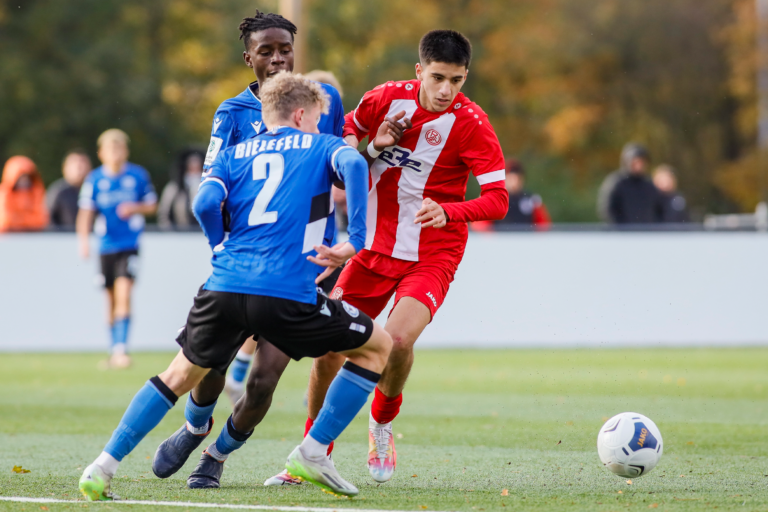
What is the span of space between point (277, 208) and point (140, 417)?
1.14 meters

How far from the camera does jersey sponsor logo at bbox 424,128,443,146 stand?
5953 millimetres

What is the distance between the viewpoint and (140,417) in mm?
4844

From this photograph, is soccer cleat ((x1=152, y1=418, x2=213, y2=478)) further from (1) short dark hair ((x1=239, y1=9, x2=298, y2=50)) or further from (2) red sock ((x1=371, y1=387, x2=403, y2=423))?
(1) short dark hair ((x1=239, y1=9, x2=298, y2=50))

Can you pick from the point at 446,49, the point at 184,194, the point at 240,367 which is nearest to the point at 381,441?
the point at 446,49

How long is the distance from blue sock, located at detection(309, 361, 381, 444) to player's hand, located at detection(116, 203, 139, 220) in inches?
317

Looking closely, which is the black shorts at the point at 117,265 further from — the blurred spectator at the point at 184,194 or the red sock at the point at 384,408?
the red sock at the point at 384,408

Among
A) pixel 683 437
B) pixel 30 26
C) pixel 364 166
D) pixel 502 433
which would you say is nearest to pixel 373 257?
pixel 364 166

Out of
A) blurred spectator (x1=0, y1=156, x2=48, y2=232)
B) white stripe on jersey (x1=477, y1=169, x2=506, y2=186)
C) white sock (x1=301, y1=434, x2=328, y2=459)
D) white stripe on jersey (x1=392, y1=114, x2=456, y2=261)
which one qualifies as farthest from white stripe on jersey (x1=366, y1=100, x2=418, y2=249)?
blurred spectator (x1=0, y1=156, x2=48, y2=232)

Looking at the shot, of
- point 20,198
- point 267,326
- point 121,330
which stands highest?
point 267,326

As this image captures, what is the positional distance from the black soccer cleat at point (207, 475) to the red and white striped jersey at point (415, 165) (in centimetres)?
146

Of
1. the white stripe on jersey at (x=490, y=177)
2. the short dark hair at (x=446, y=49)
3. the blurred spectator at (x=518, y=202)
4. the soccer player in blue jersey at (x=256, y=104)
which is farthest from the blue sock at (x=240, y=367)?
the blurred spectator at (x=518, y=202)

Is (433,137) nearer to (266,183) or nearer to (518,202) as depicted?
(266,183)

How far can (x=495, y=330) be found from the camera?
572 inches

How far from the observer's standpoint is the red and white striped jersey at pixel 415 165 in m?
5.95
